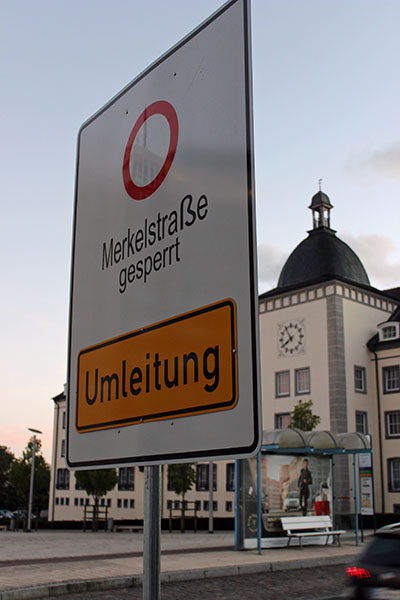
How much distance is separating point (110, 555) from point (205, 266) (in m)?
17.4

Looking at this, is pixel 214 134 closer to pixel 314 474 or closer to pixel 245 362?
pixel 245 362

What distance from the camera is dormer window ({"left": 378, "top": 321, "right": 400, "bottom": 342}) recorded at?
44312mm

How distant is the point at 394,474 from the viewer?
41469mm

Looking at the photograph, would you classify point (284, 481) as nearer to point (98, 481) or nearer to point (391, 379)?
point (98, 481)

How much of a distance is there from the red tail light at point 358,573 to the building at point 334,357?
33.8 meters

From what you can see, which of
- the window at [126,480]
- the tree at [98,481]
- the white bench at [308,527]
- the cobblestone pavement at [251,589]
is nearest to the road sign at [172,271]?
the cobblestone pavement at [251,589]

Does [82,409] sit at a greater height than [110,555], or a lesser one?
greater

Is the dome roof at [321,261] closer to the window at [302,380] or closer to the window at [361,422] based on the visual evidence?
the window at [302,380]

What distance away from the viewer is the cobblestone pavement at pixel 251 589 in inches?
460

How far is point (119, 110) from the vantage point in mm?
2166

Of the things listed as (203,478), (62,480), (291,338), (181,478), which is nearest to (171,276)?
(181,478)

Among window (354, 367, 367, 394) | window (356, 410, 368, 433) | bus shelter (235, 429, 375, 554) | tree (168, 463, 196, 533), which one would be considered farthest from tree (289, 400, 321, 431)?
bus shelter (235, 429, 375, 554)

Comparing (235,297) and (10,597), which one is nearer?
(235,297)

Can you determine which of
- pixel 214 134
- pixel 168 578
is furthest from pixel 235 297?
pixel 168 578
